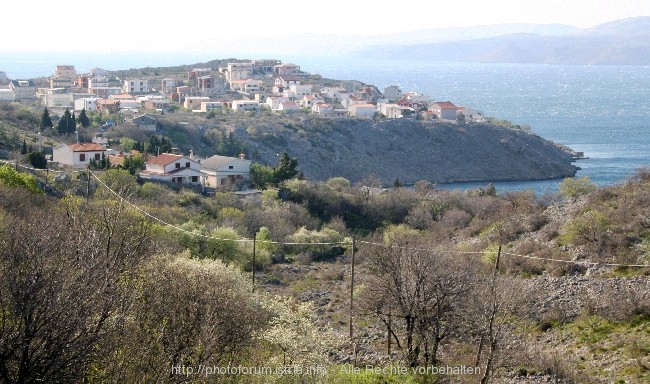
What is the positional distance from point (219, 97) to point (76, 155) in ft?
137

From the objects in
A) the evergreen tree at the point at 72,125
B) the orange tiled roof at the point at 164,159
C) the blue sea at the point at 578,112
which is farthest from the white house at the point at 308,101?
the orange tiled roof at the point at 164,159

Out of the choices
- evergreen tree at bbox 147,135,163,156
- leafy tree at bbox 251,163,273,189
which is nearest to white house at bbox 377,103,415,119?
evergreen tree at bbox 147,135,163,156

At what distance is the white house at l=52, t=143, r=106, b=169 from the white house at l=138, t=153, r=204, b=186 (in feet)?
7.06

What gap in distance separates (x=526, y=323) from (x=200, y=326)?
6.95 metres

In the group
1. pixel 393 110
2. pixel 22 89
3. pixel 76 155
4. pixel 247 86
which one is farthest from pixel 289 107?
pixel 76 155

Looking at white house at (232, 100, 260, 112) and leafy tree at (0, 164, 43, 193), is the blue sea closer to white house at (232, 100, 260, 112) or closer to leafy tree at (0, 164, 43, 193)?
white house at (232, 100, 260, 112)

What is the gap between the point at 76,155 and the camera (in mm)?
32094

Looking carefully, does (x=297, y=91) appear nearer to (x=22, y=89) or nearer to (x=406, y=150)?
(x=406, y=150)

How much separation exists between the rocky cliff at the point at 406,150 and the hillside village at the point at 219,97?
3.84 metres

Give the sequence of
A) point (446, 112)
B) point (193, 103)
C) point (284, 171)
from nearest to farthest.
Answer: point (284, 171) → point (193, 103) → point (446, 112)

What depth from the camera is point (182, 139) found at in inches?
1977

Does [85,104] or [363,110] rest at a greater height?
[85,104]

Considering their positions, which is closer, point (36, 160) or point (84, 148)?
point (36, 160)

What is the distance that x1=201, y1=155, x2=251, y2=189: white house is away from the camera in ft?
110
